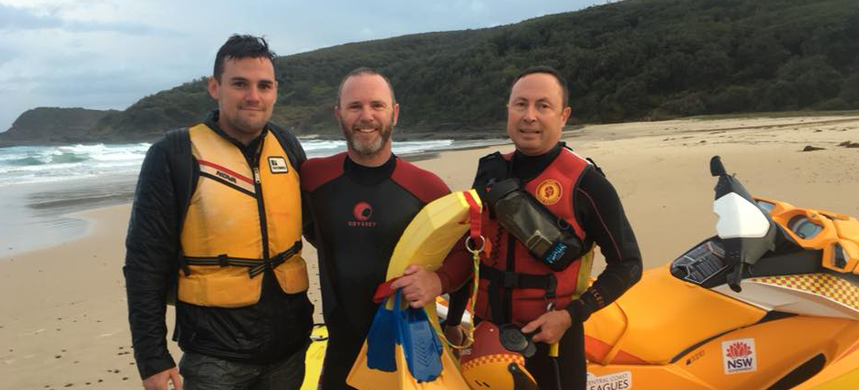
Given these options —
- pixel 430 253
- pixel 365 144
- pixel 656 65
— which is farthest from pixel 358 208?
pixel 656 65

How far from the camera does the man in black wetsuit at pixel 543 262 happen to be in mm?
2100

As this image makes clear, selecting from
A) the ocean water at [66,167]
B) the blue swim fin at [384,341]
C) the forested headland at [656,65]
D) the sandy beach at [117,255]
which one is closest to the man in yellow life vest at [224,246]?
the blue swim fin at [384,341]

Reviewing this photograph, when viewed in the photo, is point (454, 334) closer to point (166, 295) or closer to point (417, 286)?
point (417, 286)

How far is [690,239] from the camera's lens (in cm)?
633

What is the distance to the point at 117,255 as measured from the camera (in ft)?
25.1

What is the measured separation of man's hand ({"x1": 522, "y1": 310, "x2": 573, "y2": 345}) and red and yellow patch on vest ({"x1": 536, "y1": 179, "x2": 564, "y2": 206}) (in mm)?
413

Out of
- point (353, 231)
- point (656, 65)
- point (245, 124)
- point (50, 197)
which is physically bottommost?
point (50, 197)

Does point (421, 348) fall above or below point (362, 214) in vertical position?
below

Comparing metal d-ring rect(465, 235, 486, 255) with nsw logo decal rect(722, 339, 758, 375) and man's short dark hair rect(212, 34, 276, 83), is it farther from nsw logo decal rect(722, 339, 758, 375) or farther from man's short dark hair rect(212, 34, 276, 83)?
nsw logo decal rect(722, 339, 758, 375)

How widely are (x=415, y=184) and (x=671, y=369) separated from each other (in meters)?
1.36

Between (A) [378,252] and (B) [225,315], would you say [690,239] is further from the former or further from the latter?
(B) [225,315]

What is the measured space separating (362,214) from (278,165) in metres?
0.40

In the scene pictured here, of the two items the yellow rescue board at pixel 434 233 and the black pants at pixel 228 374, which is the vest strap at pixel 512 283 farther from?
the black pants at pixel 228 374

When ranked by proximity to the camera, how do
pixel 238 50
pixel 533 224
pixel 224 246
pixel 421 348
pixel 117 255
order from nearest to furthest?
pixel 421 348 → pixel 533 224 → pixel 224 246 → pixel 238 50 → pixel 117 255
